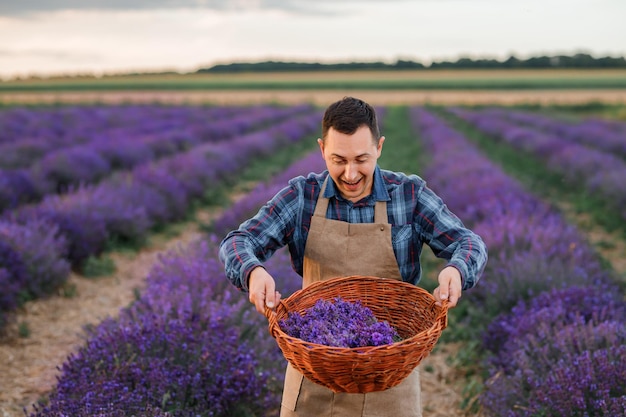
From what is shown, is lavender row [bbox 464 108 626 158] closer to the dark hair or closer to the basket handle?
the dark hair

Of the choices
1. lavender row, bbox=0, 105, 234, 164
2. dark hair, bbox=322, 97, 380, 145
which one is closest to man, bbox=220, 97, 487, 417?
dark hair, bbox=322, 97, 380, 145

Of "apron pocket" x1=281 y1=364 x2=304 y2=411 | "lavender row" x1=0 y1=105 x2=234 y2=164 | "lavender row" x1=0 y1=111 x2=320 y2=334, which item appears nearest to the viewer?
"apron pocket" x1=281 y1=364 x2=304 y2=411

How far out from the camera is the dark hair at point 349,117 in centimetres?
186

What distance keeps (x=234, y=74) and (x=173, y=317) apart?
68716 millimetres

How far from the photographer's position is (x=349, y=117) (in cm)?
186

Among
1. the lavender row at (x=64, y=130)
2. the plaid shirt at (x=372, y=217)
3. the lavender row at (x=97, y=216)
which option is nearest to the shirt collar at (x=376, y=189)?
the plaid shirt at (x=372, y=217)

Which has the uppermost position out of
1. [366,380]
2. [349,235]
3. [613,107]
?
[349,235]

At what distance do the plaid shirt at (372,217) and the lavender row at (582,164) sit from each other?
6466 millimetres

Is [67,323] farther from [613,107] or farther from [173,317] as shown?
[613,107]

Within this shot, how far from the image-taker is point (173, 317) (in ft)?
11.4

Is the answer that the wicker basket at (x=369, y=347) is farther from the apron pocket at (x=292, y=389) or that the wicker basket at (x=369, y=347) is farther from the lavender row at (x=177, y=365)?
the lavender row at (x=177, y=365)

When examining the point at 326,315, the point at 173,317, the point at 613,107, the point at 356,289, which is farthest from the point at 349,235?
the point at 613,107

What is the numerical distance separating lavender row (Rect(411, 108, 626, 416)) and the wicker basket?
3.68ft

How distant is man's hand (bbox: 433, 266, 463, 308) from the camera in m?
1.76
